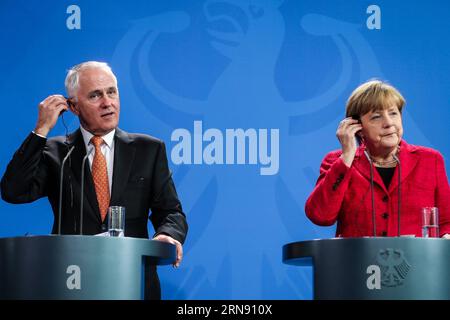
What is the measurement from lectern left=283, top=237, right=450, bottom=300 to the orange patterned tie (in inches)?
51.0

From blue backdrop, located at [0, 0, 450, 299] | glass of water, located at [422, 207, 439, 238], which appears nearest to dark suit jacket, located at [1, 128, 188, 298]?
blue backdrop, located at [0, 0, 450, 299]

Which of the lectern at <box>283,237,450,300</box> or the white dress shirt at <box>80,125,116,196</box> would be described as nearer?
the lectern at <box>283,237,450,300</box>

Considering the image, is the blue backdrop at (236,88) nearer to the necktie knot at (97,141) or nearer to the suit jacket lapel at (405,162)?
the necktie knot at (97,141)

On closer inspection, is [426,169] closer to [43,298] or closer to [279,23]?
[279,23]

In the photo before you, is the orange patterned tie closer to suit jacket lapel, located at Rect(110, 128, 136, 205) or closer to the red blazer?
suit jacket lapel, located at Rect(110, 128, 136, 205)

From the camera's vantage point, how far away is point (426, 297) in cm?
335

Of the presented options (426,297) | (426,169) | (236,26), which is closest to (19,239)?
(426,297)

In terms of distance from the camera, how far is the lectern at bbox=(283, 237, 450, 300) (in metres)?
3.36

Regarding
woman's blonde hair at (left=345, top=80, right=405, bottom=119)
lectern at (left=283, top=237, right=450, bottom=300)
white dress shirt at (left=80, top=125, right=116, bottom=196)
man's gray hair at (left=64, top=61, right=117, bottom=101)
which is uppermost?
man's gray hair at (left=64, top=61, right=117, bottom=101)

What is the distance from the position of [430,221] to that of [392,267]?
0.54m

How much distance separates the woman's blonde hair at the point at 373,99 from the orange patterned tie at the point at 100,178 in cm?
130

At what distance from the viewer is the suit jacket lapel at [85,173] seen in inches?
163

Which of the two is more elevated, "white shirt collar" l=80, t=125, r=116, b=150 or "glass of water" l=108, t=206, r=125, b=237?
"white shirt collar" l=80, t=125, r=116, b=150

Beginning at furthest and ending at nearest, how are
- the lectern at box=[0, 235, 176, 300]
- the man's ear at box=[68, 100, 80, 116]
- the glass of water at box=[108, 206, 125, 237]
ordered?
the man's ear at box=[68, 100, 80, 116]
the glass of water at box=[108, 206, 125, 237]
the lectern at box=[0, 235, 176, 300]
